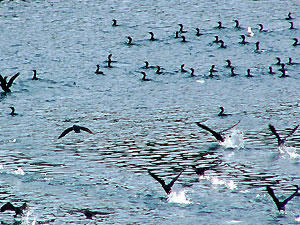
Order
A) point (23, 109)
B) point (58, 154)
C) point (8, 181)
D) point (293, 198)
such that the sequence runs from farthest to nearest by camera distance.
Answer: point (23, 109) < point (58, 154) < point (8, 181) < point (293, 198)

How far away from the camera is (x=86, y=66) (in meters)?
46.7

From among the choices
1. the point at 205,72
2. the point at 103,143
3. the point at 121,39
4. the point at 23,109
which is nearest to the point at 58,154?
the point at 103,143

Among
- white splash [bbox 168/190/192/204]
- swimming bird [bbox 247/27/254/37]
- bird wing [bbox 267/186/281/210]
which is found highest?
swimming bird [bbox 247/27/254/37]

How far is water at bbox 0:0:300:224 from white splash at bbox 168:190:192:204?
56 millimetres

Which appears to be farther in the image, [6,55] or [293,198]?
[6,55]

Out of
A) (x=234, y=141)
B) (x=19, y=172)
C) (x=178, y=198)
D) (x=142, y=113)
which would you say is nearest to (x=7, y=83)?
(x=142, y=113)

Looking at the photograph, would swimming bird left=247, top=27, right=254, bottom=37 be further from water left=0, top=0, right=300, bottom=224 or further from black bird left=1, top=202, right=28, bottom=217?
black bird left=1, top=202, right=28, bottom=217

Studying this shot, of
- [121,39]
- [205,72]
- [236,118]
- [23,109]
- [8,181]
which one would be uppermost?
[121,39]

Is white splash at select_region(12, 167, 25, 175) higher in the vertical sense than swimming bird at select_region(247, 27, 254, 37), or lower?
lower

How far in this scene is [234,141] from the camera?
28.6m

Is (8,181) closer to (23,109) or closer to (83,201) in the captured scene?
(83,201)

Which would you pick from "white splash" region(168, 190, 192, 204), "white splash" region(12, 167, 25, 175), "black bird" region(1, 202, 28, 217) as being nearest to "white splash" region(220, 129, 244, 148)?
"white splash" region(168, 190, 192, 204)

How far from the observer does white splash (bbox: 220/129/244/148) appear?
93.7 feet

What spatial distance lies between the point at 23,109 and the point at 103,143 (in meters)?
8.89
